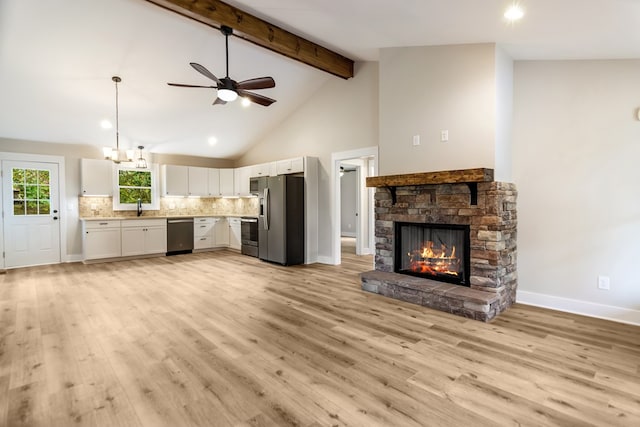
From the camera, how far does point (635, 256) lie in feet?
10.6

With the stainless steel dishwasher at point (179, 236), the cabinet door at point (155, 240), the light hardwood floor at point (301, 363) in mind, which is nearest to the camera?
the light hardwood floor at point (301, 363)

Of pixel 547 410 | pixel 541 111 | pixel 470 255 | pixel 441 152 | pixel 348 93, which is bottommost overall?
pixel 547 410

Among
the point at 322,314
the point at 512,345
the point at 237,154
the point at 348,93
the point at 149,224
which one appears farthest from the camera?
the point at 237,154

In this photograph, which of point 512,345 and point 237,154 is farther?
point 237,154

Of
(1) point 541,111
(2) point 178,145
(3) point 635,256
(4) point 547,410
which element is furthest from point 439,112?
(2) point 178,145

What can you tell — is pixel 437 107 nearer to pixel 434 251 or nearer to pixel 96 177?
pixel 434 251

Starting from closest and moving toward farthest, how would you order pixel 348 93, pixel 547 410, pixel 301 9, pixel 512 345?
1. pixel 547 410
2. pixel 512 345
3. pixel 301 9
4. pixel 348 93

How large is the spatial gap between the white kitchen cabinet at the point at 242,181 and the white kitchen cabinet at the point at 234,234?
27.3 inches

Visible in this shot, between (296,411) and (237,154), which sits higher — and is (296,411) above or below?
below

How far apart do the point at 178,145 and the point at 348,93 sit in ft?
14.1

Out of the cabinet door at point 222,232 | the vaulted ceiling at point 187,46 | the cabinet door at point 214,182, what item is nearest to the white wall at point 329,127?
the vaulted ceiling at point 187,46

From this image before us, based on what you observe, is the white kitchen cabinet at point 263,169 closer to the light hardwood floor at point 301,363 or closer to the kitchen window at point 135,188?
the kitchen window at point 135,188

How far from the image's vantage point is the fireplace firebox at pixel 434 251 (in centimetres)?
389

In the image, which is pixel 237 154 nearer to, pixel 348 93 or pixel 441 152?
pixel 348 93
